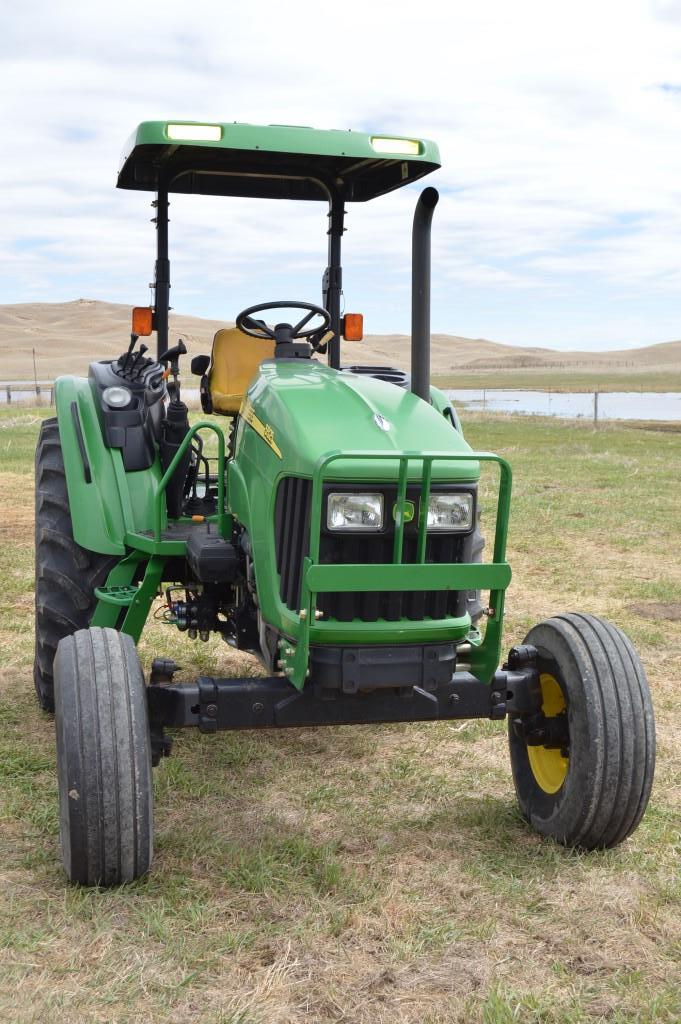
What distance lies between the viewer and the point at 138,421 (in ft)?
15.8

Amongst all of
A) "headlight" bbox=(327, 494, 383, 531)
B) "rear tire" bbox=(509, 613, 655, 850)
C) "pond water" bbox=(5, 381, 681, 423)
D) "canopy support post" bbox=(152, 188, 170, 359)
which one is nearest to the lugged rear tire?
"canopy support post" bbox=(152, 188, 170, 359)

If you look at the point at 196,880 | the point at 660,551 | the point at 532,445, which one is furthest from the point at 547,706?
the point at 532,445

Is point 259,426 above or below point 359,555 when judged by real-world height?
above

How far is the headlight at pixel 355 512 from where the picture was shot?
130 inches

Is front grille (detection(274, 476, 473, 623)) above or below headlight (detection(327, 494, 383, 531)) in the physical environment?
below

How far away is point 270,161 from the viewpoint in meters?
4.93

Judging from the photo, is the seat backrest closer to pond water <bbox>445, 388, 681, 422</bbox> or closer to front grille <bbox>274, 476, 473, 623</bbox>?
front grille <bbox>274, 476, 473, 623</bbox>

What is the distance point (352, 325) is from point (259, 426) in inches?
56.7

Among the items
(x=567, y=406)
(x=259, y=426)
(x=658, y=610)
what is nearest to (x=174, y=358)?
(x=259, y=426)

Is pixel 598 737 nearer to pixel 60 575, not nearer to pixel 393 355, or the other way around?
pixel 60 575

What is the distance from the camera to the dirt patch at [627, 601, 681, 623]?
23.4 feet

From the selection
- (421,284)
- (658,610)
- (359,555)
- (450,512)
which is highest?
(421,284)

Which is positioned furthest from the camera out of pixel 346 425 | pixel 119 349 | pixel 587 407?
pixel 119 349

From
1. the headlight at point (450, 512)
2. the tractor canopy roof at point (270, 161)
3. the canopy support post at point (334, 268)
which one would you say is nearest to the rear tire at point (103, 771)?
the headlight at point (450, 512)
